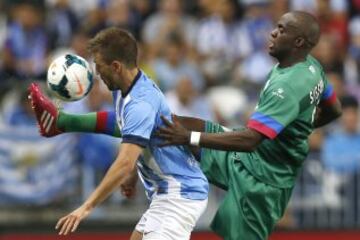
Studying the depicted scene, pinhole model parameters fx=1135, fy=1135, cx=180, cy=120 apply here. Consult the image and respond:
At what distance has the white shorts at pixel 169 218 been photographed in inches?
315

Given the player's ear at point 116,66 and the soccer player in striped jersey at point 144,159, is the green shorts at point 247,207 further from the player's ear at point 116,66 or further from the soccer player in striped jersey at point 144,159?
the player's ear at point 116,66

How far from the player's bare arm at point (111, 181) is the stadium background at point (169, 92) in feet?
16.7

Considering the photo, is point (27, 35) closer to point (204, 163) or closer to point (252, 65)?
point (252, 65)

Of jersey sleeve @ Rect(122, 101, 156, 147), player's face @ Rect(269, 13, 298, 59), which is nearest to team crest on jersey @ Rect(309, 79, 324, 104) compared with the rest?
player's face @ Rect(269, 13, 298, 59)

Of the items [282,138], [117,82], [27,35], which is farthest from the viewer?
[27,35]

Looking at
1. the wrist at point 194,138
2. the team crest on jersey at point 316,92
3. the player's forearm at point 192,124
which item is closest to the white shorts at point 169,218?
the wrist at point 194,138

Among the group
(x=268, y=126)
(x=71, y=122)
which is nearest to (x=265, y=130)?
(x=268, y=126)

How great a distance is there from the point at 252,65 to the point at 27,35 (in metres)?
2.96

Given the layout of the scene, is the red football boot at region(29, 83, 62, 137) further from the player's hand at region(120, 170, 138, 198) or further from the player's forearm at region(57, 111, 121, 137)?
the player's hand at region(120, 170, 138, 198)

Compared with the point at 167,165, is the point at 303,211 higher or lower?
Answer: lower

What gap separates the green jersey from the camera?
319 inches

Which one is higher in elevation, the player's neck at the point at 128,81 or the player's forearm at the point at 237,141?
the player's neck at the point at 128,81

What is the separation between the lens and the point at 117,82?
7848mm

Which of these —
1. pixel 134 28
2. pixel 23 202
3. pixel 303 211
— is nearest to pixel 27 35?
pixel 134 28
